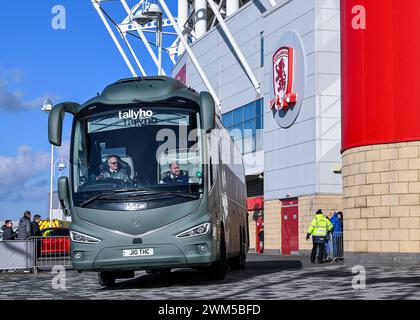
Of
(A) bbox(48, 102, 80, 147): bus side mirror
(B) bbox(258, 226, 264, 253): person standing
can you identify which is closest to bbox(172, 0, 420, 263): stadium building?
(B) bbox(258, 226, 264, 253): person standing

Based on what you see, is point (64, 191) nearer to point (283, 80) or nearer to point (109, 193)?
point (109, 193)

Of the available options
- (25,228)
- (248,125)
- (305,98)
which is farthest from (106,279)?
(248,125)

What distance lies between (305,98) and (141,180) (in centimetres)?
2201

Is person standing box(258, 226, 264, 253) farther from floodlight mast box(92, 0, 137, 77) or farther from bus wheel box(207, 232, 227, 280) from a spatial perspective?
bus wheel box(207, 232, 227, 280)

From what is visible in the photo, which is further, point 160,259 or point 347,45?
point 347,45

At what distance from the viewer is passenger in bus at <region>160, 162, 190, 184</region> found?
1434 centimetres

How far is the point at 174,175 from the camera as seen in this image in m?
Answer: 14.4

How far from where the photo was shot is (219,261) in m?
16.1

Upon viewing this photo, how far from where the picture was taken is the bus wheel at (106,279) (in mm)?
15984

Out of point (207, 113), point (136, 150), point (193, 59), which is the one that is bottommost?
point (136, 150)

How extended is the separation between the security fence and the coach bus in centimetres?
879
